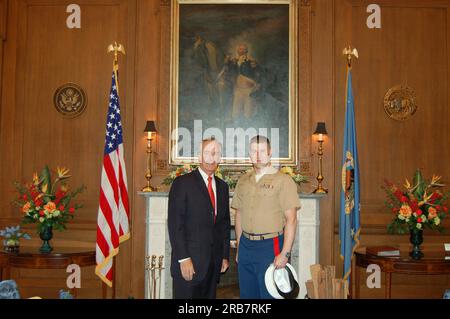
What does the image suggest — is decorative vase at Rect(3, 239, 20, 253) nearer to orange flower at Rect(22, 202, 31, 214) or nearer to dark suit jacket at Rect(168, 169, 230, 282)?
orange flower at Rect(22, 202, 31, 214)

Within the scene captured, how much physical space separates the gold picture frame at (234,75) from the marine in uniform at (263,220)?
2541 millimetres

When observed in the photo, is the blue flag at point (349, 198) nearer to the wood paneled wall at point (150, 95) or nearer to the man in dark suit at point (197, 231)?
the wood paneled wall at point (150, 95)

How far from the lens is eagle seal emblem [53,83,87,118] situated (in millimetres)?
6633

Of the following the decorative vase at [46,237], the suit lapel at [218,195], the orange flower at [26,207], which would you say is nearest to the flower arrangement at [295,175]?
the suit lapel at [218,195]

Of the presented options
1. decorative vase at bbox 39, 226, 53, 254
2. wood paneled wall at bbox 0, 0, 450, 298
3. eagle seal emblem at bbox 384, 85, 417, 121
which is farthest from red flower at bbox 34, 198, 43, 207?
eagle seal emblem at bbox 384, 85, 417, 121

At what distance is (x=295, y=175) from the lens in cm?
607

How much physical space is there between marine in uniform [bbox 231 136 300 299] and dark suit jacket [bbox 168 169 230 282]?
0.81 feet

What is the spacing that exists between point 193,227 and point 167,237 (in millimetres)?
2399

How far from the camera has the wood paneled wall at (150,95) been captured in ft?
21.2

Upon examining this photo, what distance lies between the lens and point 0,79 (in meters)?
6.66

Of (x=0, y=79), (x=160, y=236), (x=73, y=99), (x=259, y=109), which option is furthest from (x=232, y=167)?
(x=0, y=79)

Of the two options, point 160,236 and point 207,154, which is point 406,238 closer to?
point 160,236

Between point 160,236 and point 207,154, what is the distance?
8.54 ft

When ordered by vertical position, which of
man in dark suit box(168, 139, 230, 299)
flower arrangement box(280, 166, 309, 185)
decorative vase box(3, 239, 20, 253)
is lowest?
decorative vase box(3, 239, 20, 253)
